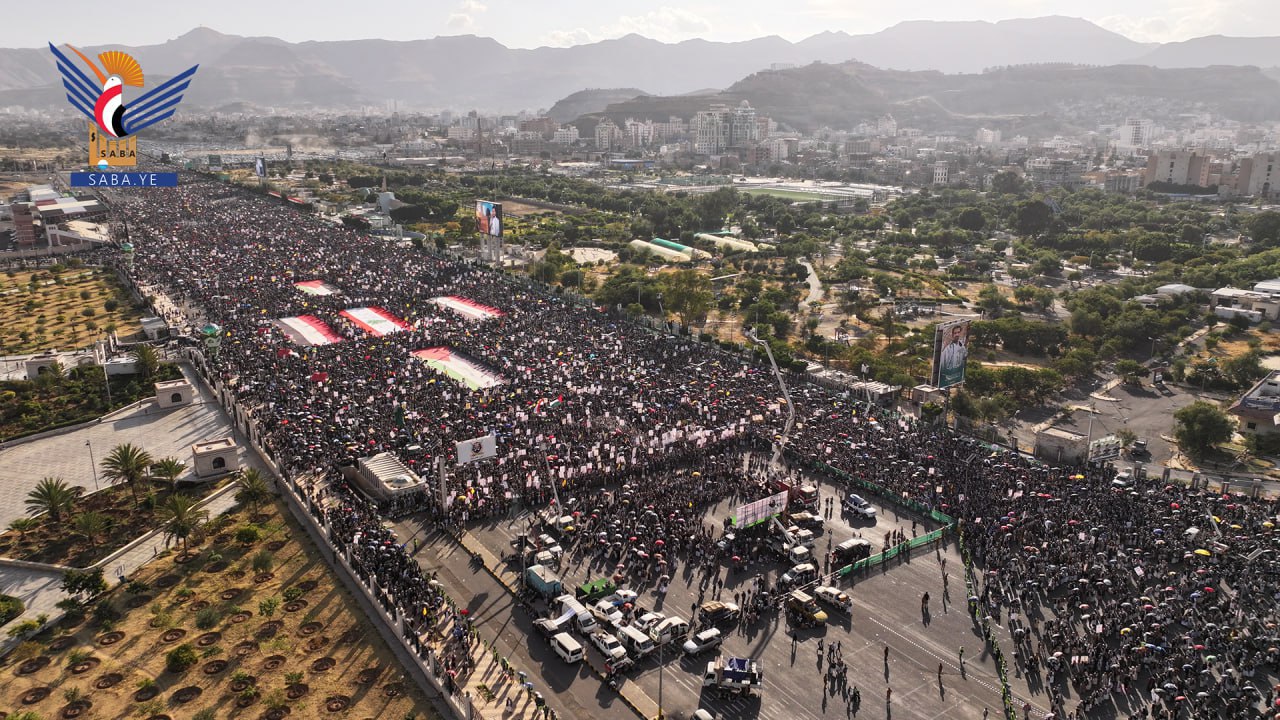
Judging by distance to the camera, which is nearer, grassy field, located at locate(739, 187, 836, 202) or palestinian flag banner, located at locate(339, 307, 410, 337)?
palestinian flag banner, located at locate(339, 307, 410, 337)

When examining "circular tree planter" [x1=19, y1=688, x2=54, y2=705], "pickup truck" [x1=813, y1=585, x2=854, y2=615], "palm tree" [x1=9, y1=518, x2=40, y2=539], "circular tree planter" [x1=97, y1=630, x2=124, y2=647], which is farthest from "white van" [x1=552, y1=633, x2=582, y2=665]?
"palm tree" [x1=9, y1=518, x2=40, y2=539]

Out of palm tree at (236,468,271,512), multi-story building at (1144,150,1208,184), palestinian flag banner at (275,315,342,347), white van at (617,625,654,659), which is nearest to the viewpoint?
white van at (617,625,654,659)

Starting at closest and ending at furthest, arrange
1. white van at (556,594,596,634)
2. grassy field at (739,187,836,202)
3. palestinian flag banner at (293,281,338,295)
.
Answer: white van at (556,594,596,634) → palestinian flag banner at (293,281,338,295) → grassy field at (739,187,836,202)

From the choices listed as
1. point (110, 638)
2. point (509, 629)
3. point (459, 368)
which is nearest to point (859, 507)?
point (509, 629)

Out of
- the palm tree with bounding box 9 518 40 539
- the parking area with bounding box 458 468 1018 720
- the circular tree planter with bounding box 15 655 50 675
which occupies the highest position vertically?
the palm tree with bounding box 9 518 40 539

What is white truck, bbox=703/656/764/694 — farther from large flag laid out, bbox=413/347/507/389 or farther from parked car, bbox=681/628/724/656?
large flag laid out, bbox=413/347/507/389
